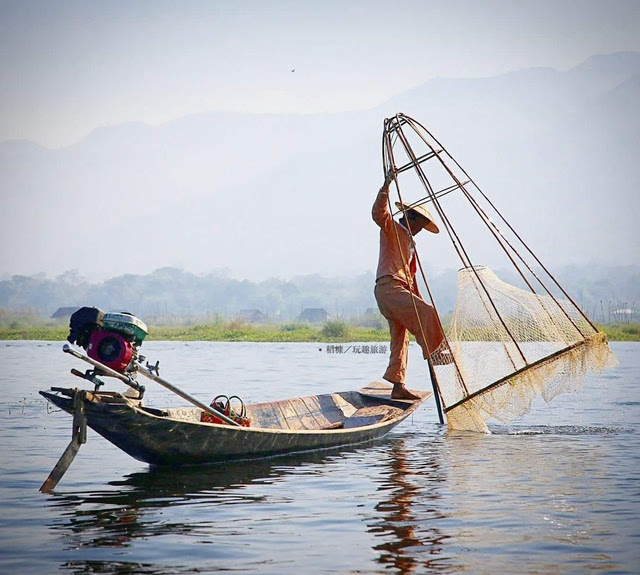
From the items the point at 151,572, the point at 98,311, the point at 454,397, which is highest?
the point at 98,311

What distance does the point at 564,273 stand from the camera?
12256 cm

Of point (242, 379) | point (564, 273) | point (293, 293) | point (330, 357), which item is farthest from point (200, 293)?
point (242, 379)

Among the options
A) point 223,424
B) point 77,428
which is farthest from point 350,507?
point 77,428

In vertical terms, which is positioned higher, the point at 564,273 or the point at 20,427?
the point at 564,273

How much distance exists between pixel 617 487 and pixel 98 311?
4.09 meters

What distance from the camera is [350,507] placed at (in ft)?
23.3

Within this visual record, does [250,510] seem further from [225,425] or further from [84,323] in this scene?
[84,323]

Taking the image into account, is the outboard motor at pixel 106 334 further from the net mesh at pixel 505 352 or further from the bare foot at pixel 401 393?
the bare foot at pixel 401 393

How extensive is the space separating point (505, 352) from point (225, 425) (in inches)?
138

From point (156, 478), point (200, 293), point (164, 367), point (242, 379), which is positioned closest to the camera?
point (156, 478)

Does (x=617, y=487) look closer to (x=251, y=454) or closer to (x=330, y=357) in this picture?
(x=251, y=454)

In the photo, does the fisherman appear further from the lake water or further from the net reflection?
the net reflection

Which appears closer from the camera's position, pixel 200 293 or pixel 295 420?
pixel 295 420

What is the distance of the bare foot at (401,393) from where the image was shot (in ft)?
36.7
